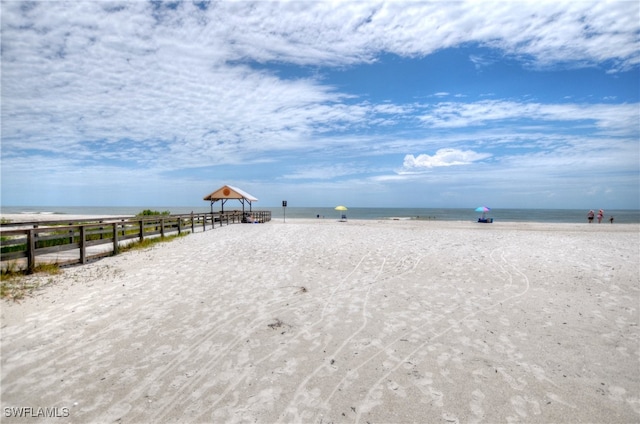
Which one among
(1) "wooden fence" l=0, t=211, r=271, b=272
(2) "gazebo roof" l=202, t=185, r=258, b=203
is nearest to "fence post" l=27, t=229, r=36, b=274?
(1) "wooden fence" l=0, t=211, r=271, b=272

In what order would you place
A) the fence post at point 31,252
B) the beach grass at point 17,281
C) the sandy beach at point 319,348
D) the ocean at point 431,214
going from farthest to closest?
the ocean at point 431,214, the fence post at point 31,252, the beach grass at point 17,281, the sandy beach at point 319,348

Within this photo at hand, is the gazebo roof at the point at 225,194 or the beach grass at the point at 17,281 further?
the gazebo roof at the point at 225,194

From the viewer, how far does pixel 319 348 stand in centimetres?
489

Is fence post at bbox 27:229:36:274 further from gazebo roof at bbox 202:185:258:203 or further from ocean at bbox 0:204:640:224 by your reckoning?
ocean at bbox 0:204:640:224

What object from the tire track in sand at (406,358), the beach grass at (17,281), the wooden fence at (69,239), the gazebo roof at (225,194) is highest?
the gazebo roof at (225,194)

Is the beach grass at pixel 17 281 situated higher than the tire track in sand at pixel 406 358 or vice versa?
the beach grass at pixel 17 281

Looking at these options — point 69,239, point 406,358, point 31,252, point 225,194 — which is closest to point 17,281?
point 31,252

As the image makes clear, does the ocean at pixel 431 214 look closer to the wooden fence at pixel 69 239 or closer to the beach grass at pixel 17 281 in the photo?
the wooden fence at pixel 69 239

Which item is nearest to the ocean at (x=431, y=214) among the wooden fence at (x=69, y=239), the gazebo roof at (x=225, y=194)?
the gazebo roof at (x=225, y=194)

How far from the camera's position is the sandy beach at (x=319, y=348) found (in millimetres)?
3594

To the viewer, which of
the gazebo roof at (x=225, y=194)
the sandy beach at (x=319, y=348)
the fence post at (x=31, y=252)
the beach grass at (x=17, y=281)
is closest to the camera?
the sandy beach at (x=319, y=348)

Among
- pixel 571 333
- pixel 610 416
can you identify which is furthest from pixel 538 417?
pixel 571 333

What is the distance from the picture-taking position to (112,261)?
9938 mm

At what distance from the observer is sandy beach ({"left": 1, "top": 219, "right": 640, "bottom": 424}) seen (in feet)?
11.8
